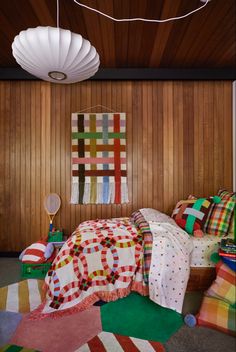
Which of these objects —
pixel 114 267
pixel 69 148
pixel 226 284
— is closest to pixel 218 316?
pixel 226 284

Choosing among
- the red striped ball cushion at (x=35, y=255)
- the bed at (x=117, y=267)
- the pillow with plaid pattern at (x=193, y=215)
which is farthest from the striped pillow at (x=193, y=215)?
the red striped ball cushion at (x=35, y=255)

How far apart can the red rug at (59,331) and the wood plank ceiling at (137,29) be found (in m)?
2.07

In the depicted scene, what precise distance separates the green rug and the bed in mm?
59

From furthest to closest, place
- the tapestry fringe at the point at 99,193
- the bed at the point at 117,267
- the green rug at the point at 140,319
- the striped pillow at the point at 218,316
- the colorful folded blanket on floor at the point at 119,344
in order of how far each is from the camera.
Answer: the tapestry fringe at the point at 99,193 < the bed at the point at 117,267 < the green rug at the point at 140,319 < the colorful folded blanket on floor at the point at 119,344 < the striped pillow at the point at 218,316

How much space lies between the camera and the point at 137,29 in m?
2.26

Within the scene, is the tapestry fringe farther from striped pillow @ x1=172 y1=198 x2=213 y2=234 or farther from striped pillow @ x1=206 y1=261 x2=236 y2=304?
striped pillow @ x1=206 y1=261 x2=236 y2=304

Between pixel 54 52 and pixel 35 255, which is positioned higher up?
pixel 54 52

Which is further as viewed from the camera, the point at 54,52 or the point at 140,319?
the point at 140,319

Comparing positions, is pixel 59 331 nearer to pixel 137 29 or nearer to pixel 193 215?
pixel 193 215

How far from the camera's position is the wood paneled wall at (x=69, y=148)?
127 inches

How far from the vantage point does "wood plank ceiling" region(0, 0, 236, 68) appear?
75.4 inches

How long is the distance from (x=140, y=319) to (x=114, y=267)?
1.48 feet

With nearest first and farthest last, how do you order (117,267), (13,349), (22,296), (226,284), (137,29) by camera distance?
(226,284) → (13,349) → (117,267) → (22,296) → (137,29)

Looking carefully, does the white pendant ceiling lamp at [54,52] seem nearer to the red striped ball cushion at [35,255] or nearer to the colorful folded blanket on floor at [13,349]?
the colorful folded blanket on floor at [13,349]
